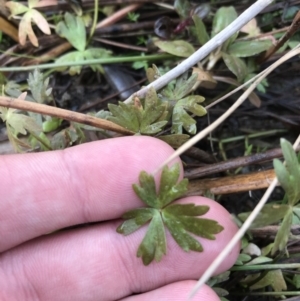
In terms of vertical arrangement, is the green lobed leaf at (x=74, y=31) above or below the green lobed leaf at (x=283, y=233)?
above

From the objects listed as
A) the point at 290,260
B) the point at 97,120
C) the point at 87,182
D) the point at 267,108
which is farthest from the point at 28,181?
the point at 267,108

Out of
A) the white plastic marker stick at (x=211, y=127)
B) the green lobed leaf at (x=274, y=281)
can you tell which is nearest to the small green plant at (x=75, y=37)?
the white plastic marker stick at (x=211, y=127)

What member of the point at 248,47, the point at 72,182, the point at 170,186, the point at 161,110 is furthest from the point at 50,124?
the point at 248,47

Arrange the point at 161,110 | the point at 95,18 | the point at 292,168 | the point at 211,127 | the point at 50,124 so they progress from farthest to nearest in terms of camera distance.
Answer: the point at 95,18, the point at 50,124, the point at 161,110, the point at 292,168, the point at 211,127

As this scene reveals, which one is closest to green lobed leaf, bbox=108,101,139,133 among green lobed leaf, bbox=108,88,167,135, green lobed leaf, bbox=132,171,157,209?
green lobed leaf, bbox=108,88,167,135

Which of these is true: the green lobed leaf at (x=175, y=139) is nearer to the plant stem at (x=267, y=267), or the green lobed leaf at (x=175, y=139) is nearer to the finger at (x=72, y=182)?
the finger at (x=72, y=182)

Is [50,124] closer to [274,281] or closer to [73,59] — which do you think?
[73,59]
